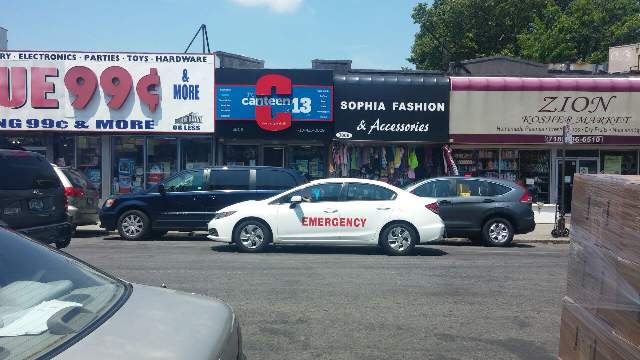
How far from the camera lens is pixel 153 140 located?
68.2ft

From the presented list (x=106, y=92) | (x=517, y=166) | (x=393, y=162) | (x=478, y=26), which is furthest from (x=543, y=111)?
(x=478, y=26)

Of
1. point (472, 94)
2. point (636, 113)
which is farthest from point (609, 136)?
point (472, 94)

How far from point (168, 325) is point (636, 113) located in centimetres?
2124

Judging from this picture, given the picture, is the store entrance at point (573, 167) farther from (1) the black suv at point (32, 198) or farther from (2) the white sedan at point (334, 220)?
Result: (1) the black suv at point (32, 198)

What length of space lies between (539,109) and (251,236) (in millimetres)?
12134

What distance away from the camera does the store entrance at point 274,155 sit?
832 inches

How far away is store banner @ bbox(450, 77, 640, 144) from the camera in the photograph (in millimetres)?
20703

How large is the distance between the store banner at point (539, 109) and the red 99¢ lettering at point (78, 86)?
9.80 m

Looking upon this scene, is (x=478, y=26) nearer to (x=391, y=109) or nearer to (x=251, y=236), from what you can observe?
(x=391, y=109)

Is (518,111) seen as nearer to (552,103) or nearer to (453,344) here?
(552,103)

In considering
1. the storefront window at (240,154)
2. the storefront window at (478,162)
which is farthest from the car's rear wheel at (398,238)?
the storefront window at (240,154)

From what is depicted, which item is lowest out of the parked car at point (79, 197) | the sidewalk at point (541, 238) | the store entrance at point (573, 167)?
the sidewalk at point (541, 238)

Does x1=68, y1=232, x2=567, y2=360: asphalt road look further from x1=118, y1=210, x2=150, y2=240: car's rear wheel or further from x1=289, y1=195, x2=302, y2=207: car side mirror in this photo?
x1=118, y1=210, x2=150, y2=240: car's rear wheel

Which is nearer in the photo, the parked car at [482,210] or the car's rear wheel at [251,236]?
the car's rear wheel at [251,236]
